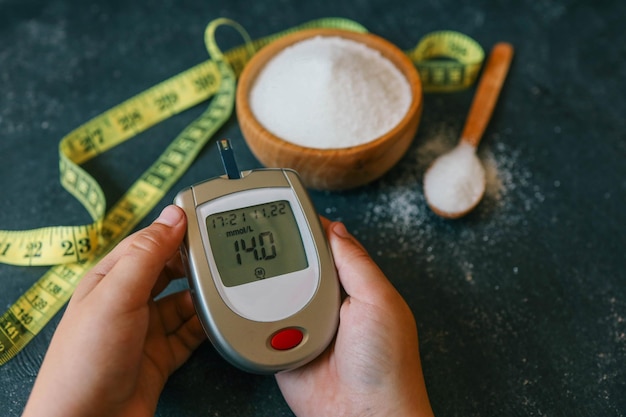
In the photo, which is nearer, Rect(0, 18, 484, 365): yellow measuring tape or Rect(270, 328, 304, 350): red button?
Rect(270, 328, 304, 350): red button

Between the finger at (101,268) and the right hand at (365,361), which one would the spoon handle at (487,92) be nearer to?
the right hand at (365,361)

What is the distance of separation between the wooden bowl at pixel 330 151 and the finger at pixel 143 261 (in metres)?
0.24

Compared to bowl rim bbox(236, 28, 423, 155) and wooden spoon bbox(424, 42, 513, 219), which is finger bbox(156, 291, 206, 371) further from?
wooden spoon bbox(424, 42, 513, 219)

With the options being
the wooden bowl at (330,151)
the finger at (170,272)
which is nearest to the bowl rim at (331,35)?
the wooden bowl at (330,151)

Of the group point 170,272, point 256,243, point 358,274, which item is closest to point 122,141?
point 170,272

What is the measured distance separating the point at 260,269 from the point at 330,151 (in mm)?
257

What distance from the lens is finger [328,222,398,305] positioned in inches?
32.7

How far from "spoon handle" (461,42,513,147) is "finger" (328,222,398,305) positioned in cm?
45

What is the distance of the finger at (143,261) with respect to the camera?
2.46 ft

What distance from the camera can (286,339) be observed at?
795 mm

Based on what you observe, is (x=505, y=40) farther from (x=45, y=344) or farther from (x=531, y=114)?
(x=45, y=344)

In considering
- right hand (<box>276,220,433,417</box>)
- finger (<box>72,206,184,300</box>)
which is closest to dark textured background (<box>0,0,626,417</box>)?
right hand (<box>276,220,433,417</box>)

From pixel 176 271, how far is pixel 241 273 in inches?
7.3

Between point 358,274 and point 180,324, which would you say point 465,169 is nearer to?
point 358,274
